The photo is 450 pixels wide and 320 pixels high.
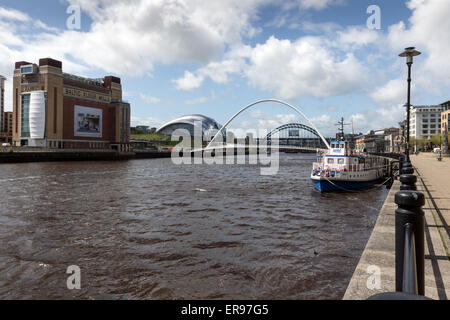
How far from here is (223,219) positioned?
599 inches

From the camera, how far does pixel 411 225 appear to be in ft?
10.5

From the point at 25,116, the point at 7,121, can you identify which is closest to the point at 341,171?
the point at 25,116

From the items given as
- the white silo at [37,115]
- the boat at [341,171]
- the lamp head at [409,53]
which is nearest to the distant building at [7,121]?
the white silo at [37,115]

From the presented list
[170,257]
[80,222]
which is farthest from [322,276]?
[80,222]

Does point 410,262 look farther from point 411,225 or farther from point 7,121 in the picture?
point 7,121

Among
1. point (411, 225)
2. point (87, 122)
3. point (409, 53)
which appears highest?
point (87, 122)

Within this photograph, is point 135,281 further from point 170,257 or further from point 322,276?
point 322,276

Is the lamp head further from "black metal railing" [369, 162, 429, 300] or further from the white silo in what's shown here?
the white silo

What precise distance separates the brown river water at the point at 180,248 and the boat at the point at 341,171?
18.7 ft

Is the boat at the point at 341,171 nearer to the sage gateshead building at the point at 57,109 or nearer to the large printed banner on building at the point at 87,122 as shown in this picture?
the sage gateshead building at the point at 57,109

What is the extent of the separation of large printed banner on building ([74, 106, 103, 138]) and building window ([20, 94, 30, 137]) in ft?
40.8

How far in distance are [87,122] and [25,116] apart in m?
17.1
